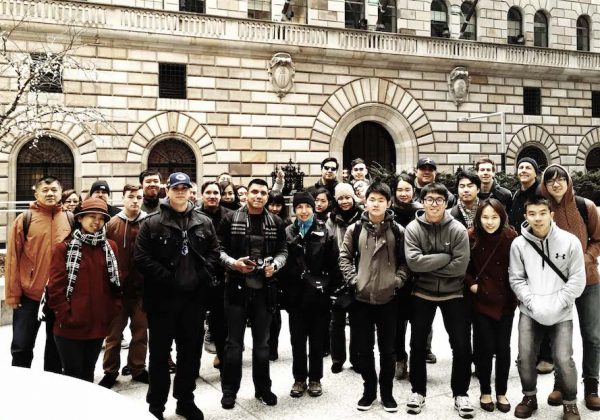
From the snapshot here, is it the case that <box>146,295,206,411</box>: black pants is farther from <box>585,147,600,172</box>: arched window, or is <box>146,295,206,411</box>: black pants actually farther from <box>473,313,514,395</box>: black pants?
<box>585,147,600,172</box>: arched window

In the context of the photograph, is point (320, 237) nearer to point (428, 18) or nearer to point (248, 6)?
point (248, 6)

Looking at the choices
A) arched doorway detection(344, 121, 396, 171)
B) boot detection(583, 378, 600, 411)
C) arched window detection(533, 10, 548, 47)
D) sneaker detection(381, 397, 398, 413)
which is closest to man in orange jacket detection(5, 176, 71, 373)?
sneaker detection(381, 397, 398, 413)

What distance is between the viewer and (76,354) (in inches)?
177

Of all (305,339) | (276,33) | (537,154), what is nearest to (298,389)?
(305,339)

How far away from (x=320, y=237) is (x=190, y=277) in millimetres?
1483

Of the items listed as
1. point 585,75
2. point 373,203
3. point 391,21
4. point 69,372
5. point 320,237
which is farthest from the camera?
point 585,75

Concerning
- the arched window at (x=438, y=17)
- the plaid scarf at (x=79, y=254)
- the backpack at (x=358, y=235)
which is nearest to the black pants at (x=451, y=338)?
the backpack at (x=358, y=235)

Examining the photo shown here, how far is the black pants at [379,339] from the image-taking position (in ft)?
16.0

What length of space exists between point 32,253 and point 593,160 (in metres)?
25.0

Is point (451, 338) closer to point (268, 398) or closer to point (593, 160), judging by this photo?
point (268, 398)

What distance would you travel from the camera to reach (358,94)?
19.7 metres

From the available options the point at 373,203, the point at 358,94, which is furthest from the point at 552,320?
the point at 358,94

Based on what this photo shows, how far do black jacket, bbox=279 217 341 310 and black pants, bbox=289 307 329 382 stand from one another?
101 mm

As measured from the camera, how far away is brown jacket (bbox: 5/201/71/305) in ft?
17.1
